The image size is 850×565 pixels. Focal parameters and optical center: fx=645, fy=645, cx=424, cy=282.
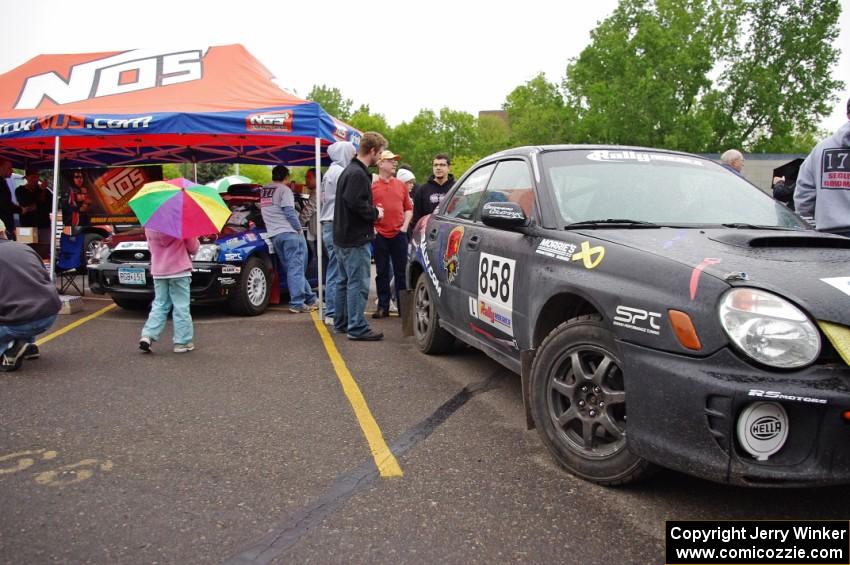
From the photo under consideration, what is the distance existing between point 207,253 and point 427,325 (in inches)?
123

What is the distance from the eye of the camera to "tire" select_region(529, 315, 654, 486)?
111 inches

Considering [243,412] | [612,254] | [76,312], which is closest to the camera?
[612,254]

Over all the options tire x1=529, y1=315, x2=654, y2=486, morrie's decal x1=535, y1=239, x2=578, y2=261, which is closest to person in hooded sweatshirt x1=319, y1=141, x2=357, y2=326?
morrie's decal x1=535, y1=239, x2=578, y2=261

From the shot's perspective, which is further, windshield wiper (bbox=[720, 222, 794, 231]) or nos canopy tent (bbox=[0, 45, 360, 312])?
nos canopy tent (bbox=[0, 45, 360, 312])

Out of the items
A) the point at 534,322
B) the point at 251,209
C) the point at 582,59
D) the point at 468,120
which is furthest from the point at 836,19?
the point at 534,322

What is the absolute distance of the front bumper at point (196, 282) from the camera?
7324 mm

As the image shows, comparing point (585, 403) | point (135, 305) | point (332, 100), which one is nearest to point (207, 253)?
point (135, 305)

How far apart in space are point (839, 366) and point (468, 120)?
69498 millimetres

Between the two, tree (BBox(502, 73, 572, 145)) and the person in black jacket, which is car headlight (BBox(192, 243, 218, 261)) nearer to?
the person in black jacket

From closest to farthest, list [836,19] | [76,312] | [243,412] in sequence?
[243,412]
[76,312]
[836,19]

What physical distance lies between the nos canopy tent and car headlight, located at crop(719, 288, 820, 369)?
5.93 metres

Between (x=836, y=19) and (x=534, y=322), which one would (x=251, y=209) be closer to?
(x=534, y=322)

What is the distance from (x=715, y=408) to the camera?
2311mm

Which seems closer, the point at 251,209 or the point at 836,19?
the point at 251,209
